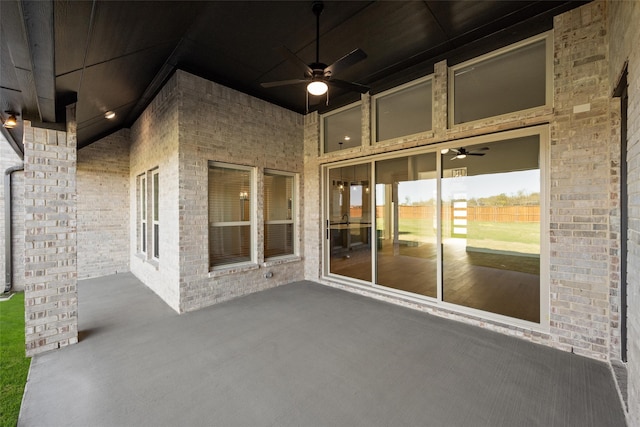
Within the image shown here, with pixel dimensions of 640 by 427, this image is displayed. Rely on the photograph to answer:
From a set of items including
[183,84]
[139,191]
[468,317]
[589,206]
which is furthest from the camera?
[139,191]

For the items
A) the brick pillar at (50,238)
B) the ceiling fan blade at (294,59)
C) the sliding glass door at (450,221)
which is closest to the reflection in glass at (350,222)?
the sliding glass door at (450,221)

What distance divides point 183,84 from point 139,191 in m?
3.39

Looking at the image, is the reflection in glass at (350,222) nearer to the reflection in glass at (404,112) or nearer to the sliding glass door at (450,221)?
the sliding glass door at (450,221)

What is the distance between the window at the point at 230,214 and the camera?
14.5 ft

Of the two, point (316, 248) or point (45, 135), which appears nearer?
point (45, 135)

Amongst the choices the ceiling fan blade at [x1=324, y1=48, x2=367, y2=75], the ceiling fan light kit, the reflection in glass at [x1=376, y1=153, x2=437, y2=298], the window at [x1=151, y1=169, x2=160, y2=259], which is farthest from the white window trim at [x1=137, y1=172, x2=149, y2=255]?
the ceiling fan light kit

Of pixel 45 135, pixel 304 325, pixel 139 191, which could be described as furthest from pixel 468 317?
pixel 139 191

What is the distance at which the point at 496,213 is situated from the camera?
4531 mm

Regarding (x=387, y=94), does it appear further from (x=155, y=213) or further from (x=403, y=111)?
(x=155, y=213)

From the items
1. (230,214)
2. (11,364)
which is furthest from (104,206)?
(11,364)

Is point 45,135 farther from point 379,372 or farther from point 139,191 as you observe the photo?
point 379,372

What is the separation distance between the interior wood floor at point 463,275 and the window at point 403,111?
6.59 ft

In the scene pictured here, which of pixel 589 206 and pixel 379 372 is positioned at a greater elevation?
pixel 589 206

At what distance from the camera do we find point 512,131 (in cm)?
323
